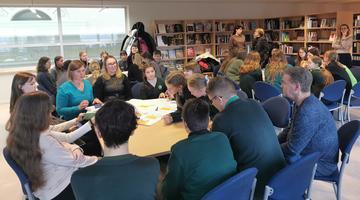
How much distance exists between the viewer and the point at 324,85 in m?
4.62

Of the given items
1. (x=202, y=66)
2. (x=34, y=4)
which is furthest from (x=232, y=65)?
(x=34, y=4)

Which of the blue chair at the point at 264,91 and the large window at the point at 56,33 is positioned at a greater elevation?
the large window at the point at 56,33

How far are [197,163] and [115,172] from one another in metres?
0.46

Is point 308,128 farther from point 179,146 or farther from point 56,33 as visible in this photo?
point 56,33

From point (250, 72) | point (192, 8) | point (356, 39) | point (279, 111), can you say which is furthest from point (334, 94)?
point (192, 8)

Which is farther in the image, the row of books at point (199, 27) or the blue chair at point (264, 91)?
the row of books at point (199, 27)

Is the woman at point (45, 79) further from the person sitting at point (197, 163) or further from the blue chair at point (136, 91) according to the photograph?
the person sitting at point (197, 163)

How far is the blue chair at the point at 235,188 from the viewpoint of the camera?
1517 millimetres

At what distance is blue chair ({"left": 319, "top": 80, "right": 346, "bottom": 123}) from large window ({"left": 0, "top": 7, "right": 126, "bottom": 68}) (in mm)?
6197

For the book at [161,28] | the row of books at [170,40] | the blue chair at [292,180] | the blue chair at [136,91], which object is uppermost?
the book at [161,28]

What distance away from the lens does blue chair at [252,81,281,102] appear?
4.46 m

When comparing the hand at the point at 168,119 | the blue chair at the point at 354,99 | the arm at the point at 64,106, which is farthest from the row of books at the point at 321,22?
the arm at the point at 64,106

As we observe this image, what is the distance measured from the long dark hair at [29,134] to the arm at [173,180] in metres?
0.76

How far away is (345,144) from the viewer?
2.37 meters
